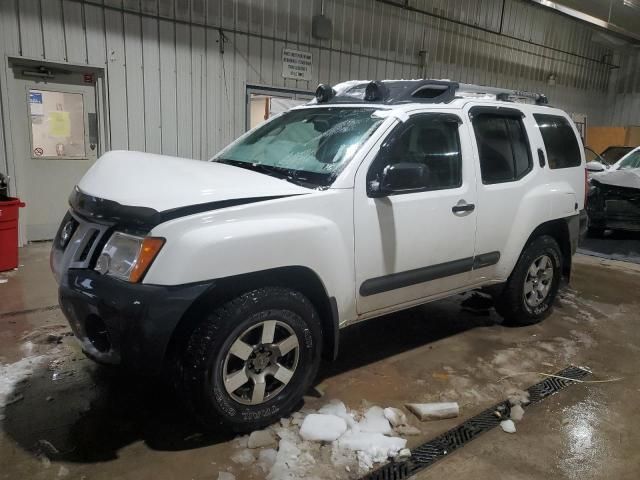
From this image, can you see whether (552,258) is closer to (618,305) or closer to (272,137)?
(618,305)

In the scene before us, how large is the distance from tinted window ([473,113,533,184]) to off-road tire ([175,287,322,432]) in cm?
176

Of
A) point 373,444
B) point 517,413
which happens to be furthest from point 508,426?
point 373,444

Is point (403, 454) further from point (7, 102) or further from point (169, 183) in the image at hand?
point (7, 102)

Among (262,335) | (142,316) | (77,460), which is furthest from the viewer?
(262,335)

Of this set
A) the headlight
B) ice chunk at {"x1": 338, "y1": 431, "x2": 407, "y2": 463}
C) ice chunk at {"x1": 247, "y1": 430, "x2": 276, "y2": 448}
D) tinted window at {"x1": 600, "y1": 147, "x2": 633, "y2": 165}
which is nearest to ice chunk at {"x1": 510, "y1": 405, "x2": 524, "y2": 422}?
ice chunk at {"x1": 338, "y1": 431, "x2": 407, "y2": 463}

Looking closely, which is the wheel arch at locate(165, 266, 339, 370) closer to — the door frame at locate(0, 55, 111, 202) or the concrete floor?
the concrete floor

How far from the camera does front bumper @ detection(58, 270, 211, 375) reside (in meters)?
2.13

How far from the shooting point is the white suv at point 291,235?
2.21m

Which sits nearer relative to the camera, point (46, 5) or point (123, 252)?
point (123, 252)

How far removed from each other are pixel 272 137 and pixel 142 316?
1.75 m

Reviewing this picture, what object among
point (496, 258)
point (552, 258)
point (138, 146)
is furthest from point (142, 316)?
point (138, 146)

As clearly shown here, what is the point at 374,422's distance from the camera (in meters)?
2.71

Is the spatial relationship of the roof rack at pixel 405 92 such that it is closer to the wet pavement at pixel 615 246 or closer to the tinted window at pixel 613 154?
the wet pavement at pixel 615 246

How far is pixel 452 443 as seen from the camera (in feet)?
8.49
